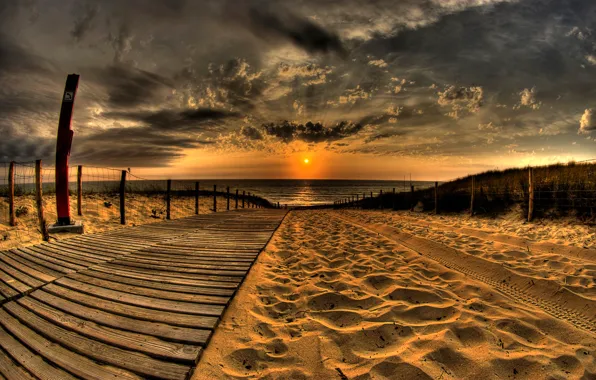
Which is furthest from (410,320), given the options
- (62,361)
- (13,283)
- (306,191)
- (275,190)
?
(275,190)

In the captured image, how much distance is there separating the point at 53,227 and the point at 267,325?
7.86 meters

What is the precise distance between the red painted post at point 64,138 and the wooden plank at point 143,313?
18.6 feet

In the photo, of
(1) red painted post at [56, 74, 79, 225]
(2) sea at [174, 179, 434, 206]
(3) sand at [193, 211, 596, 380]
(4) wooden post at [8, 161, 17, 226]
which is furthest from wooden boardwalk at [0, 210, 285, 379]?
(2) sea at [174, 179, 434, 206]

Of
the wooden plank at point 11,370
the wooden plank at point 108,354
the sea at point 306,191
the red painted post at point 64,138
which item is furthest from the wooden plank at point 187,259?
the sea at point 306,191

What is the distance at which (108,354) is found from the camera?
6.99ft

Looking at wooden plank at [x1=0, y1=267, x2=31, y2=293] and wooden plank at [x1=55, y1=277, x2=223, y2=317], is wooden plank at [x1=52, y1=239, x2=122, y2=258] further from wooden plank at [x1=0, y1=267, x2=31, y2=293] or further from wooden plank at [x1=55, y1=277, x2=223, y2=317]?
wooden plank at [x1=55, y1=277, x2=223, y2=317]

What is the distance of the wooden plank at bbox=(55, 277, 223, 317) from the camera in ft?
9.25

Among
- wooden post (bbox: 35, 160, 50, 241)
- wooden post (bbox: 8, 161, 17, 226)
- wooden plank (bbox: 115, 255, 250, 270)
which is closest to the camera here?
wooden plank (bbox: 115, 255, 250, 270)

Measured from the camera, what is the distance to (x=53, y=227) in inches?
283

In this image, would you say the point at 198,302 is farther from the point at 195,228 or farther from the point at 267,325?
the point at 195,228

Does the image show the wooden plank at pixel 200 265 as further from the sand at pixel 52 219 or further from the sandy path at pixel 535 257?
the sandy path at pixel 535 257

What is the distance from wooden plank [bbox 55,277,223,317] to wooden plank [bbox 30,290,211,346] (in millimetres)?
253

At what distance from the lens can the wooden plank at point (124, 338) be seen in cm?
214

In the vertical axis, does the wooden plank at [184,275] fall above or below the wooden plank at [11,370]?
above
